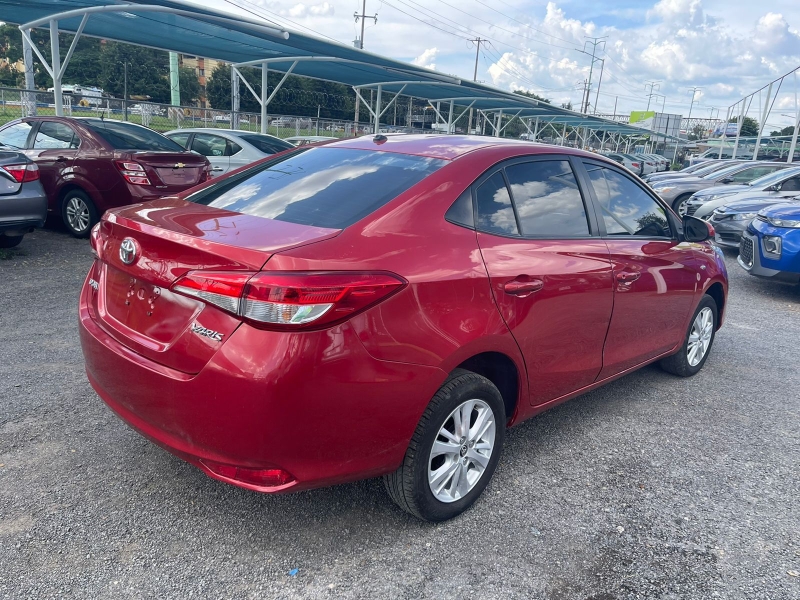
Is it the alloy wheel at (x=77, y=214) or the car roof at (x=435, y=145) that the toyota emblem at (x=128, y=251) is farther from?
the alloy wheel at (x=77, y=214)

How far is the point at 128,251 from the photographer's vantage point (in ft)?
8.48

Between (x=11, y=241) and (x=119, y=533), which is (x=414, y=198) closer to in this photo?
(x=119, y=533)

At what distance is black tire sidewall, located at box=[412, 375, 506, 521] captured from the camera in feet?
8.48

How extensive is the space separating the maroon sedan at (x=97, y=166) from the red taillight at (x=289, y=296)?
242 inches

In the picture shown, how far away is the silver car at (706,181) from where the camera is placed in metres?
14.3

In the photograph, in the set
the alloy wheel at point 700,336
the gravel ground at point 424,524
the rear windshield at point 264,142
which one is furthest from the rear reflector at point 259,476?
the rear windshield at point 264,142

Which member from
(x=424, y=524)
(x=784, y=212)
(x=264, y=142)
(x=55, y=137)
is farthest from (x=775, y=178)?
(x=55, y=137)

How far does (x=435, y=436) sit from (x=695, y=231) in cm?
291

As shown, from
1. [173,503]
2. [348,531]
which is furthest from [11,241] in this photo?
Result: [348,531]

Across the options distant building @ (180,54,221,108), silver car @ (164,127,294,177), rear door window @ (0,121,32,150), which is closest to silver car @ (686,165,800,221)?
silver car @ (164,127,294,177)

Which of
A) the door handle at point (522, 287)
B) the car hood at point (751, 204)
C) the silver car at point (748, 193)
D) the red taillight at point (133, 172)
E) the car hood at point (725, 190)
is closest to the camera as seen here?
the door handle at point (522, 287)

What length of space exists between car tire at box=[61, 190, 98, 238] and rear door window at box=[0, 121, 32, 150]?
1243 millimetres

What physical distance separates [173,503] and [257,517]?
397 mm

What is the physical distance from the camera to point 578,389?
356cm
